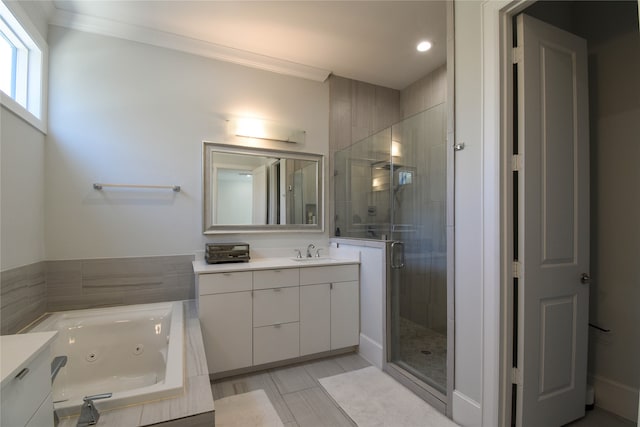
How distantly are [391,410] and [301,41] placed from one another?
3096 mm

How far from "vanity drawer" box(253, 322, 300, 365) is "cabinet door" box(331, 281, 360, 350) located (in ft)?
1.20

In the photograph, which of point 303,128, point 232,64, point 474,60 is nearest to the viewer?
point 474,60

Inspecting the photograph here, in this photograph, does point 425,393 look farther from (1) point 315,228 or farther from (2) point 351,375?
(1) point 315,228

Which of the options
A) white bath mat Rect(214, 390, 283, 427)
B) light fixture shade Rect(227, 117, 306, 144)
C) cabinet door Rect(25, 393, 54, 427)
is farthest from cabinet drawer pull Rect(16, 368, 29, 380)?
light fixture shade Rect(227, 117, 306, 144)

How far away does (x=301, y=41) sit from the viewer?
275cm

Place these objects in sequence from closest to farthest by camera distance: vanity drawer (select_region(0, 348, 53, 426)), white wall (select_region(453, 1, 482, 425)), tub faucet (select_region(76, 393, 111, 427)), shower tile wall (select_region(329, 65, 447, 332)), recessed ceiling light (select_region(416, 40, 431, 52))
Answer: vanity drawer (select_region(0, 348, 53, 426)) < tub faucet (select_region(76, 393, 111, 427)) < white wall (select_region(453, 1, 482, 425)) < shower tile wall (select_region(329, 65, 447, 332)) < recessed ceiling light (select_region(416, 40, 431, 52))

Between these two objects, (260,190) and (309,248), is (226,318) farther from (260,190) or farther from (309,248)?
(260,190)

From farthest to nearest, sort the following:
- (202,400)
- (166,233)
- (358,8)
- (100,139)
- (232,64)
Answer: (232,64) → (166,233) → (100,139) → (358,8) → (202,400)

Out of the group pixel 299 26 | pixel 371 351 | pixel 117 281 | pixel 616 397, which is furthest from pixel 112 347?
pixel 616 397

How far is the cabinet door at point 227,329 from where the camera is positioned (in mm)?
2279

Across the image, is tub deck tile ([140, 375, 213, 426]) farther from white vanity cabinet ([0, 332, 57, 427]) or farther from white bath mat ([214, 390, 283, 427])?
white bath mat ([214, 390, 283, 427])

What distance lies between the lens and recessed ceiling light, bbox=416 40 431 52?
282cm

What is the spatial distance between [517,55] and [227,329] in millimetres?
2648

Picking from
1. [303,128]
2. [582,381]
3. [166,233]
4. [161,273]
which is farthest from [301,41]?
[582,381]
